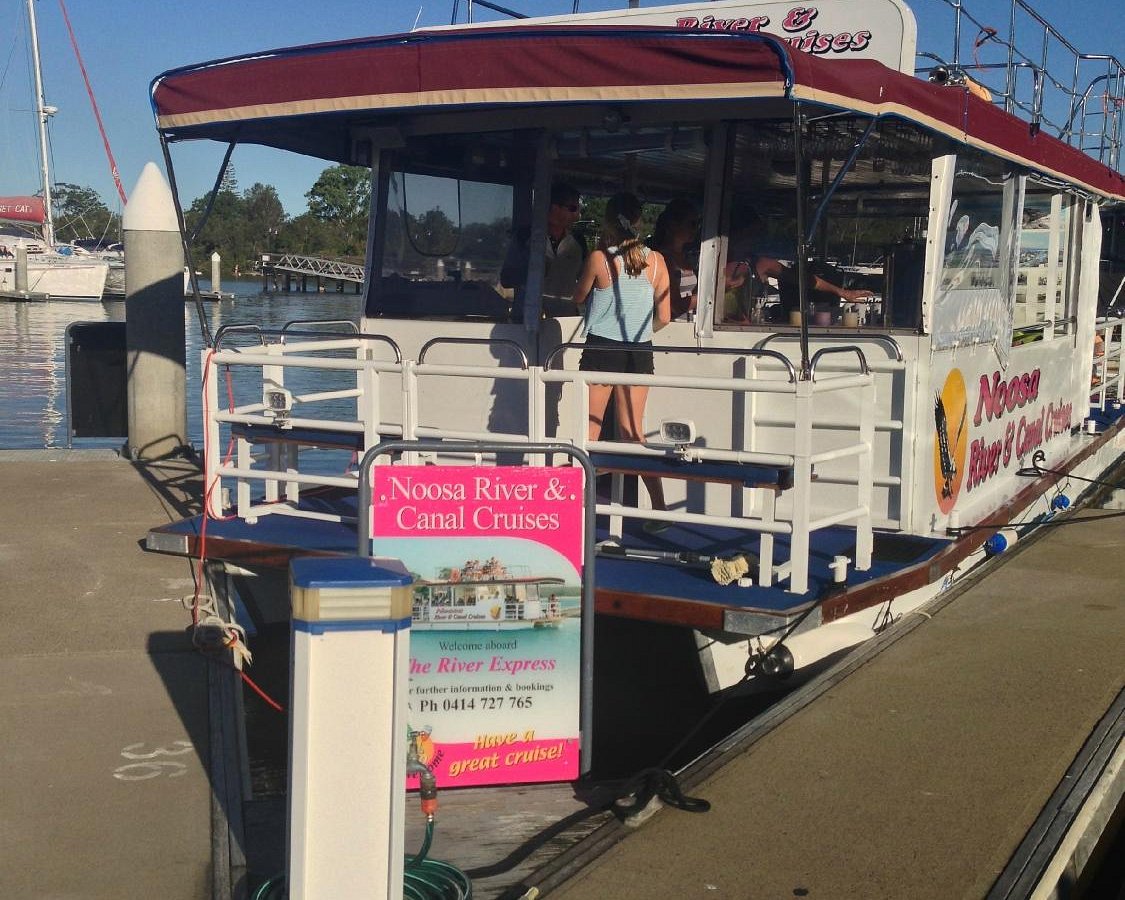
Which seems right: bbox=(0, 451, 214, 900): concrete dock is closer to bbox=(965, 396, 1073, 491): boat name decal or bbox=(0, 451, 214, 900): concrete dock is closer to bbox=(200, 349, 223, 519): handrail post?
bbox=(200, 349, 223, 519): handrail post

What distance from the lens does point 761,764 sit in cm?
461

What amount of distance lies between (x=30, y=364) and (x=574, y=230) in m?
26.1

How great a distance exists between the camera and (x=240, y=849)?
4.09m

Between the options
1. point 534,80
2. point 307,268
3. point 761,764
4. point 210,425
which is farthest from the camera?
point 307,268

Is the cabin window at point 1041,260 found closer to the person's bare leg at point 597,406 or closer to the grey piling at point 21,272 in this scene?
the person's bare leg at point 597,406

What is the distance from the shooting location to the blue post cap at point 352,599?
3.24 metres

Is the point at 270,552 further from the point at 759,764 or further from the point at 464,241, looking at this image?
the point at 759,764

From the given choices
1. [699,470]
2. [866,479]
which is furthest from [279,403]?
[866,479]

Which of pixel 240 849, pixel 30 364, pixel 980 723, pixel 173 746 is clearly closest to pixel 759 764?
pixel 980 723

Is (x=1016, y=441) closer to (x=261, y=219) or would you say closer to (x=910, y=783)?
(x=910, y=783)

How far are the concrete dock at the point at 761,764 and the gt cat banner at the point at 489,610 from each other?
1.00ft

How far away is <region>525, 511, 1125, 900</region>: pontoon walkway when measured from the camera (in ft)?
12.3

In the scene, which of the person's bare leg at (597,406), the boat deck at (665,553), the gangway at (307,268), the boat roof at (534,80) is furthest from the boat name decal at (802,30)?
the gangway at (307,268)

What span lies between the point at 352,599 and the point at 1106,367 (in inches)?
439
